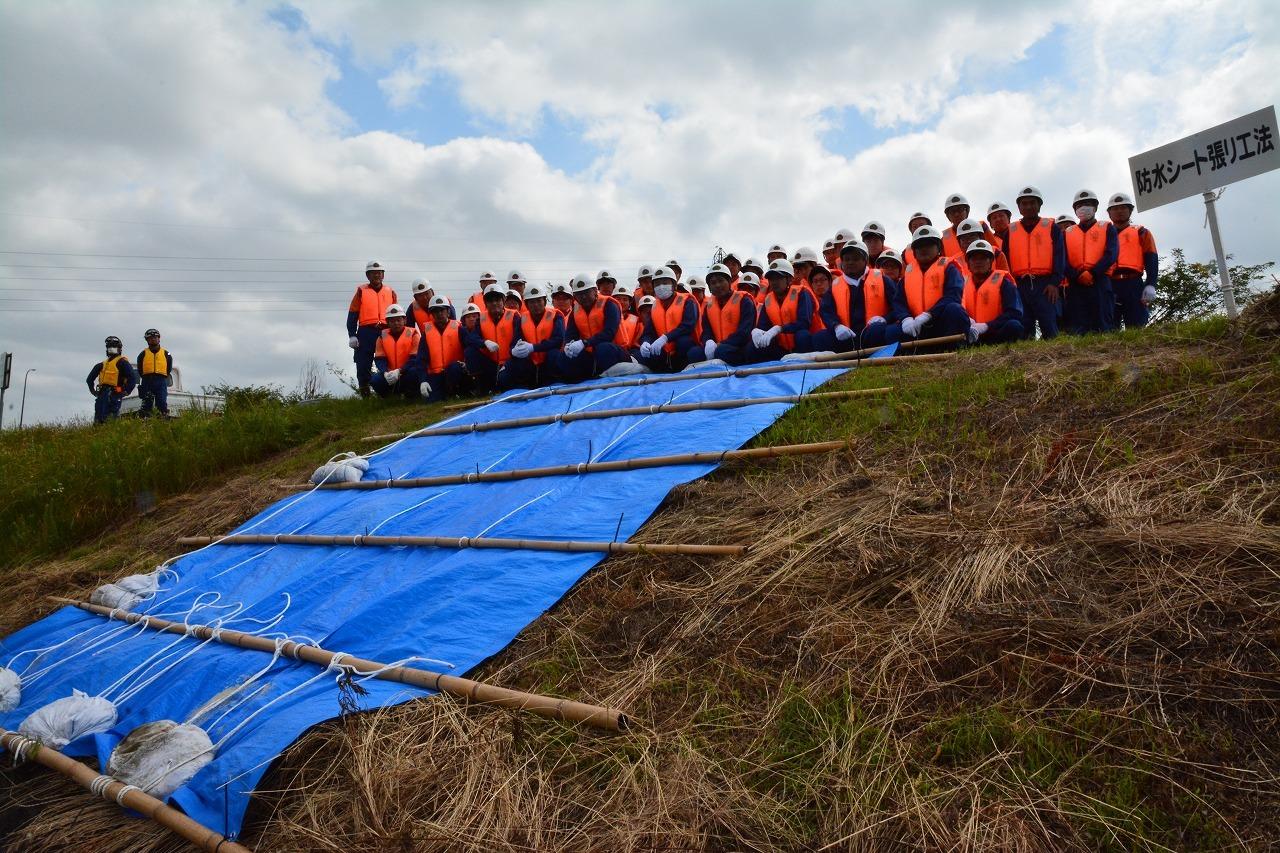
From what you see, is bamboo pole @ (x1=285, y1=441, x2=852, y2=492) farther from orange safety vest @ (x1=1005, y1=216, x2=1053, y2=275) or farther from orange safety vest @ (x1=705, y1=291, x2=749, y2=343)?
orange safety vest @ (x1=1005, y1=216, x2=1053, y2=275)

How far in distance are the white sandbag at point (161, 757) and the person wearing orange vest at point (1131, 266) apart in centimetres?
860

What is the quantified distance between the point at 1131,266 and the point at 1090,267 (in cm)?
38

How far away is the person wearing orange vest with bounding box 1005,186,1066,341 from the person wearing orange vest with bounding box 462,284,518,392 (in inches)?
221

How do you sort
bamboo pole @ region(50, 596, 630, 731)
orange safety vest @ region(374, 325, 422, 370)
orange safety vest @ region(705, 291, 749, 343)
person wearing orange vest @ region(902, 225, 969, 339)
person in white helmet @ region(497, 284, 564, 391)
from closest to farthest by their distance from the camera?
bamboo pole @ region(50, 596, 630, 731) → person wearing orange vest @ region(902, 225, 969, 339) → orange safety vest @ region(705, 291, 749, 343) → person in white helmet @ region(497, 284, 564, 391) → orange safety vest @ region(374, 325, 422, 370)

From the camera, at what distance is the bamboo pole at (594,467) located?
16.7 ft

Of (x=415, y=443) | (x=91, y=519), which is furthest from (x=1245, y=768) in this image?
(x=91, y=519)

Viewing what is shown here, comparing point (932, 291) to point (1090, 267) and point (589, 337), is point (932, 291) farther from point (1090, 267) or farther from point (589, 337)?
point (589, 337)

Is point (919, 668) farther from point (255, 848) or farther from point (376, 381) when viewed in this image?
point (376, 381)

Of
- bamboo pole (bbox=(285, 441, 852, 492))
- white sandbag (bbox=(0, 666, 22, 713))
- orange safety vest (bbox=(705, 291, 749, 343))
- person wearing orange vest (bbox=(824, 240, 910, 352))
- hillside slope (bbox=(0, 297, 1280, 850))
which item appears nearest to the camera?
hillside slope (bbox=(0, 297, 1280, 850))

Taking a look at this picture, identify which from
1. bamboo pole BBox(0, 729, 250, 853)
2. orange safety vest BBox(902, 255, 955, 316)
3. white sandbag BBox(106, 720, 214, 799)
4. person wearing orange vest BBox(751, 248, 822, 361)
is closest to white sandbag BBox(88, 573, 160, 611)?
bamboo pole BBox(0, 729, 250, 853)

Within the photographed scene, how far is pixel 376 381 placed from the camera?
1131 centimetres

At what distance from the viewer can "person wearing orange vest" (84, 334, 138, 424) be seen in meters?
13.7

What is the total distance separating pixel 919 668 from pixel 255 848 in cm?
232

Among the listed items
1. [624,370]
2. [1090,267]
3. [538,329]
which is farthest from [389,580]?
[1090,267]
